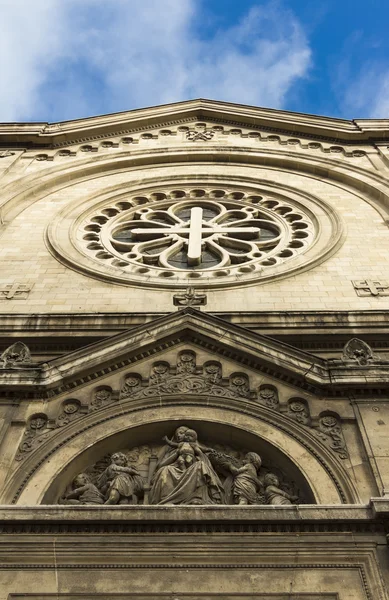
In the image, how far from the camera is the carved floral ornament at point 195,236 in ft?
49.3

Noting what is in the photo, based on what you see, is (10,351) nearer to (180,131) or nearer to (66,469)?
(66,469)

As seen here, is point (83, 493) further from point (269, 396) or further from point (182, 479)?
point (269, 396)

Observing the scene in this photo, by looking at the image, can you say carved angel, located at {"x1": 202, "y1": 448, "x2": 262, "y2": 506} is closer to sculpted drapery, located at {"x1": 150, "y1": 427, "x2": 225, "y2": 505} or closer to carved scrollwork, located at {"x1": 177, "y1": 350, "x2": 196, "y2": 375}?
sculpted drapery, located at {"x1": 150, "y1": 427, "x2": 225, "y2": 505}

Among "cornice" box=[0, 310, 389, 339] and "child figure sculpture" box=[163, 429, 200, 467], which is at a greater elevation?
"cornice" box=[0, 310, 389, 339]

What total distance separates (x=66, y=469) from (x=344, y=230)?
375 inches

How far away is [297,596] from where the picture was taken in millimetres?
7066

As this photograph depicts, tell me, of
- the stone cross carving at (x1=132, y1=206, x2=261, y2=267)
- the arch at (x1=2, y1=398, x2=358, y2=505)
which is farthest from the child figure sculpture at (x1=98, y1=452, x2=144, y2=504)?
the stone cross carving at (x1=132, y1=206, x2=261, y2=267)

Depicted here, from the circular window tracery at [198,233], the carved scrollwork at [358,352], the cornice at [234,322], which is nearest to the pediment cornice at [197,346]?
the carved scrollwork at [358,352]

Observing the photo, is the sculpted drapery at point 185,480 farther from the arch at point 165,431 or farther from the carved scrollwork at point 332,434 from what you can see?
the carved scrollwork at point 332,434

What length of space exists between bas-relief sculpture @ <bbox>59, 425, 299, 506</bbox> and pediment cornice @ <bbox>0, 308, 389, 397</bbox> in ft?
4.57

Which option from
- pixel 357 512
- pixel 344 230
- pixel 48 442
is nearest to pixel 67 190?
pixel 344 230

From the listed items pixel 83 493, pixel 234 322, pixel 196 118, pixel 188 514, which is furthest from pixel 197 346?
pixel 196 118

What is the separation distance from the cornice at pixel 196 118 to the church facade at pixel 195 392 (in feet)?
8.89

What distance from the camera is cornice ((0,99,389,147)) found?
70.1 feet
